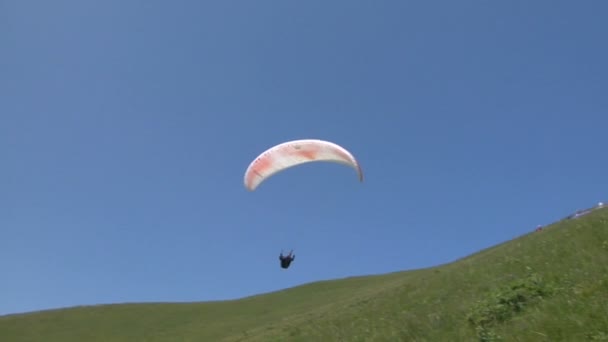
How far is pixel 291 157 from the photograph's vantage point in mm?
24125

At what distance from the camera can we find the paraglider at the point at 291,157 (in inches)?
911

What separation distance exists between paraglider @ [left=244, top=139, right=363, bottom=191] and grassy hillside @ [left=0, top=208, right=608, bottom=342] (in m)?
6.09

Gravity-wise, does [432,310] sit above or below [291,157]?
below

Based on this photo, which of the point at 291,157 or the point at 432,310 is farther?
the point at 291,157

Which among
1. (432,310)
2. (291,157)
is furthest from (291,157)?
(432,310)

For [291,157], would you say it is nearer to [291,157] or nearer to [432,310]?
[291,157]

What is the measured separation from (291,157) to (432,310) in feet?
31.9

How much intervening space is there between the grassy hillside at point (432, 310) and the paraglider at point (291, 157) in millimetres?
6086

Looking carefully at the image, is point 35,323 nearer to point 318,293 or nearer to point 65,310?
point 65,310

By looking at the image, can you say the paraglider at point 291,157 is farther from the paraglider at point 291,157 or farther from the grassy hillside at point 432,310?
the grassy hillside at point 432,310

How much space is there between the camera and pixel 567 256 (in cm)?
1462

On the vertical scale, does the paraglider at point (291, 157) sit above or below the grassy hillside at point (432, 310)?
above

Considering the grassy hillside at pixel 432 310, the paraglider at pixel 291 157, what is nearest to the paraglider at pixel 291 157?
the paraglider at pixel 291 157

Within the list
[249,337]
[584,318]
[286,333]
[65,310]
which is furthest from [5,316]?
[584,318]
